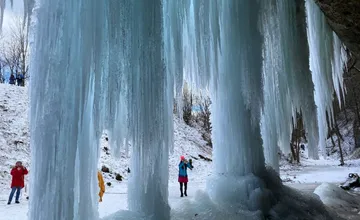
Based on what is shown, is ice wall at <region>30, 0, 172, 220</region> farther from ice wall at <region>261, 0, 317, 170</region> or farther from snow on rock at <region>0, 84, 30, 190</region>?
snow on rock at <region>0, 84, 30, 190</region>

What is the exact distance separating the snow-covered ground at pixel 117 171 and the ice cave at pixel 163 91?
1.15m

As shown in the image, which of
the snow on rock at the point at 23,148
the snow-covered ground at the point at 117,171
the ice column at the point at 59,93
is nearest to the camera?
the ice column at the point at 59,93

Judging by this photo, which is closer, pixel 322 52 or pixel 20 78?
pixel 322 52

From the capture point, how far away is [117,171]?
1565 cm

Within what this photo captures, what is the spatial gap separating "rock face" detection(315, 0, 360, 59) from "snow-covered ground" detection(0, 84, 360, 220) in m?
3.35

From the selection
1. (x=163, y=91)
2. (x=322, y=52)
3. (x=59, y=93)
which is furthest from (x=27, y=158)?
(x=322, y=52)

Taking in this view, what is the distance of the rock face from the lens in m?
4.67

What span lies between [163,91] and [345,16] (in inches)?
130

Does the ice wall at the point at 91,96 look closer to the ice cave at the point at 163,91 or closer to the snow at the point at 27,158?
the ice cave at the point at 163,91

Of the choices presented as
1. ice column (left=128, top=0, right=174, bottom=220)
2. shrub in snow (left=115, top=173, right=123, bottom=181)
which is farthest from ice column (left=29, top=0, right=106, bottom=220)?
shrub in snow (left=115, top=173, right=123, bottom=181)

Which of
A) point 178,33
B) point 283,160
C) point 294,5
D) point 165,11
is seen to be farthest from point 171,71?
point 283,160

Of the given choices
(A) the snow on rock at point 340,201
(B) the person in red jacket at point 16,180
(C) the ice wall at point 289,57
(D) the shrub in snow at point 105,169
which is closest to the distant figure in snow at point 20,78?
(D) the shrub in snow at point 105,169

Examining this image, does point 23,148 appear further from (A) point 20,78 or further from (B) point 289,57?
(B) point 289,57

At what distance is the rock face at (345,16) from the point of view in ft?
15.3
